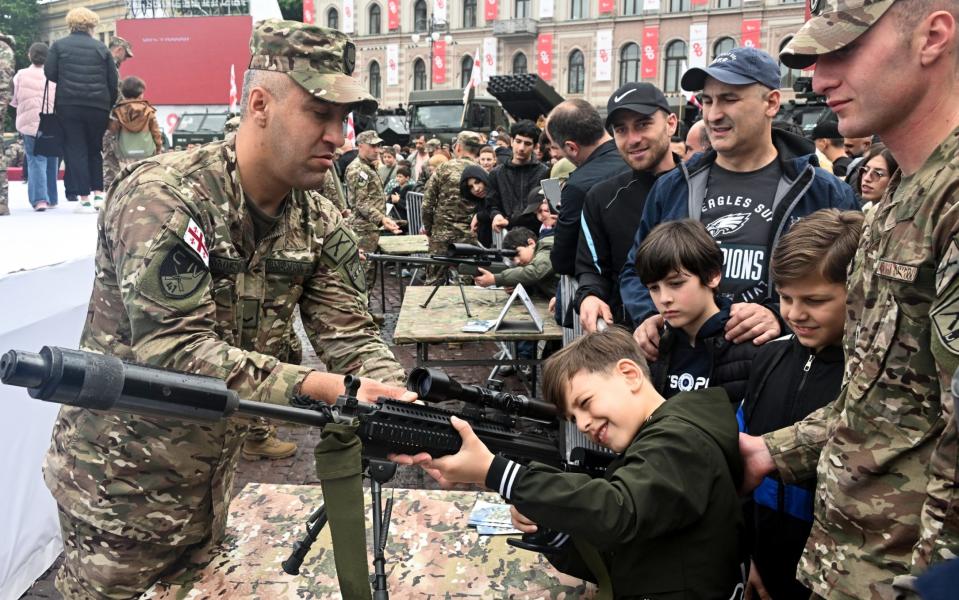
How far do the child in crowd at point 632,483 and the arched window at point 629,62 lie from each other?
52.2 metres

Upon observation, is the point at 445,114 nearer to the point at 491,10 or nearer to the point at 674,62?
the point at 674,62

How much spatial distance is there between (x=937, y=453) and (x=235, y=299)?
193 cm

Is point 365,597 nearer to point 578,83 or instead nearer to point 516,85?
point 516,85

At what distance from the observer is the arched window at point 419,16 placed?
191 feet

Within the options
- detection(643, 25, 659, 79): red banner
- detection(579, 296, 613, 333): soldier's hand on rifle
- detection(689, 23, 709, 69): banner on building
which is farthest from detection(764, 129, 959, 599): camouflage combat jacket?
detection(643, 25, 659, 79): red banner

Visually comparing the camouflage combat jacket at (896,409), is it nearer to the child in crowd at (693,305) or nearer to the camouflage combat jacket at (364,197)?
the child in crowd at (693,305)

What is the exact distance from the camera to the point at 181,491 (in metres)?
2.30

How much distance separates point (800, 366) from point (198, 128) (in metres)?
22.4

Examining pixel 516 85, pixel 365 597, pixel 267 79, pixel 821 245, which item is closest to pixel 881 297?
pixel 821 245

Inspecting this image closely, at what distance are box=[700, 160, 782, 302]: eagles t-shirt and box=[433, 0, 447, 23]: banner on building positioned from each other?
5646 centimetres

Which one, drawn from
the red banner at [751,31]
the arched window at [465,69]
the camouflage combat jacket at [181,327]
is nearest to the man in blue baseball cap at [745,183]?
the camouflage combat jacket at [181,327]

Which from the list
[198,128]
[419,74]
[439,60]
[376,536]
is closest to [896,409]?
[376,536]

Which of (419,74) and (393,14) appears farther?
(419,74)

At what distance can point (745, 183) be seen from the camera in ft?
10.8
